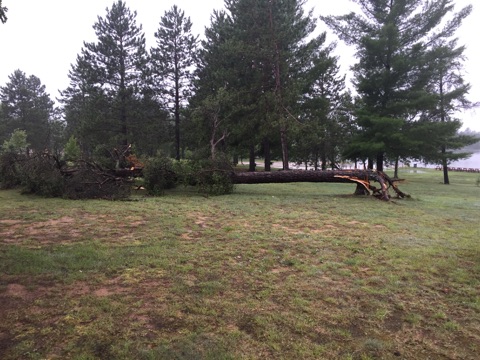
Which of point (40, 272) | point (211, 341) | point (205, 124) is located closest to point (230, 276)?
point (211, 341)

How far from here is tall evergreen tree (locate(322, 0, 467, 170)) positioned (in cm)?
1731

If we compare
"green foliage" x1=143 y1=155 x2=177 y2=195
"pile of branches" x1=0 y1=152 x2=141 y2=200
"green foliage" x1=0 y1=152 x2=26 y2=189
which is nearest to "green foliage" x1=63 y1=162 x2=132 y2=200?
"pile of branches" x1=0 y1=152 x2=141 y2=200

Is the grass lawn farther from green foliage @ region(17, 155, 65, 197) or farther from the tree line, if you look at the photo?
the tree line

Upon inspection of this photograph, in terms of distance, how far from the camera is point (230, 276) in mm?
3711

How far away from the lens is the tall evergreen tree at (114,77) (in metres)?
21.6

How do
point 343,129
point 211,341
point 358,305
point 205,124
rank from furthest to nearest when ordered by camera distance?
point 343,129
point 205,124
point 358,305
point 211,341

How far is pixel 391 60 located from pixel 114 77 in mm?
17715

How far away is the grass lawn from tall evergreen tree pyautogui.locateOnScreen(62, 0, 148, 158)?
1649 cm

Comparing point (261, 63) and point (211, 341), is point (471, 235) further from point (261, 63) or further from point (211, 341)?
point (261, 63)

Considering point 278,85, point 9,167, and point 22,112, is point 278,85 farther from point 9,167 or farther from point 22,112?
point 22,112

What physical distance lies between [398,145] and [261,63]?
897 cm

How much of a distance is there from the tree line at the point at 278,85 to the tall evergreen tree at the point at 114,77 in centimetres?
7

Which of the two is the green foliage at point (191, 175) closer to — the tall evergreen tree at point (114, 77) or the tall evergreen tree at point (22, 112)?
the tall evergreen tree at point (114, 77)

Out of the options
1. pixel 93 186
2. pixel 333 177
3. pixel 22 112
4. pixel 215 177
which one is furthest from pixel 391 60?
pixel 22 112
